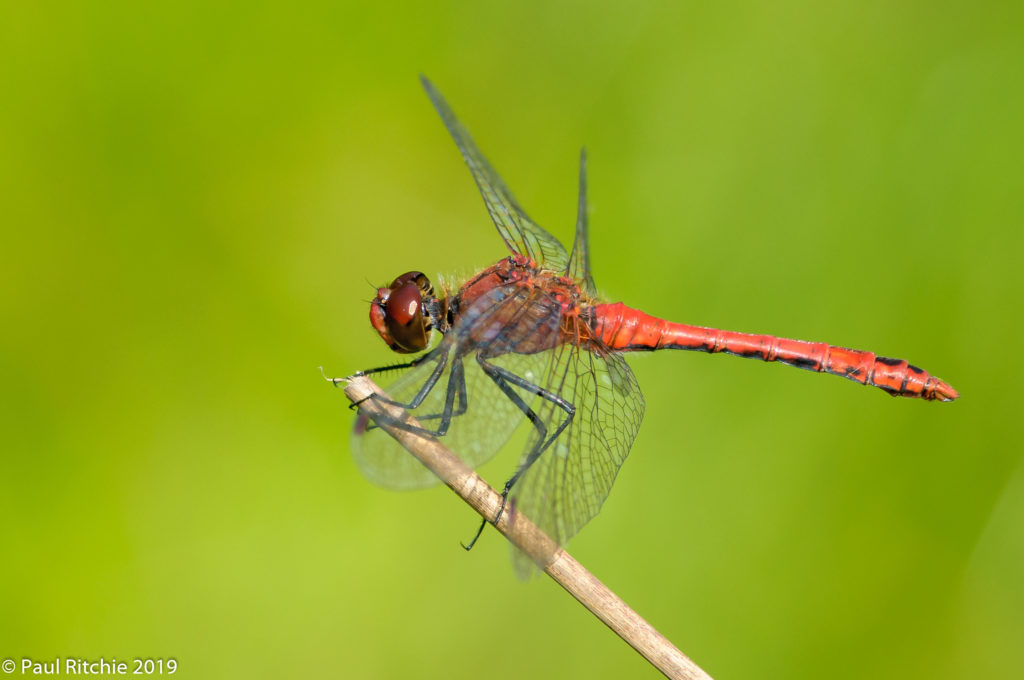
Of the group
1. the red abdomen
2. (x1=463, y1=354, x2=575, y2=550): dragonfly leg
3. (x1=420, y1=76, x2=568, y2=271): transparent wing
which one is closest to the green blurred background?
the red abdomen

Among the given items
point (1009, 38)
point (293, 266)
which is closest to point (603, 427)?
point (293, 266)

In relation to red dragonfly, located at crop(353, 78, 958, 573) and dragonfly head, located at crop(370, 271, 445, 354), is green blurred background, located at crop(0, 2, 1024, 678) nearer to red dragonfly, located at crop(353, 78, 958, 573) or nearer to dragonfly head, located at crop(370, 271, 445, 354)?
red dragonfly, located at crop(353, 78, 958, 573)

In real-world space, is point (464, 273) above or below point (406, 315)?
above

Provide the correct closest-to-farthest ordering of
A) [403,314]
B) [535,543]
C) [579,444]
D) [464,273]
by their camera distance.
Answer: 1. [535,543]
2. [579,444]
3. [403,314]
4. [464,273]

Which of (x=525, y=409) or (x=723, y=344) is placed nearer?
(x=525, y=409)
